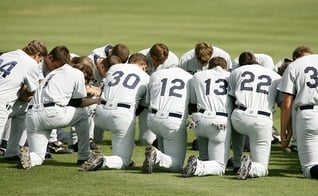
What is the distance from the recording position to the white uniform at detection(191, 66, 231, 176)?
40.2 ft

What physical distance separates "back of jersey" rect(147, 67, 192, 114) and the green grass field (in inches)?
35.3

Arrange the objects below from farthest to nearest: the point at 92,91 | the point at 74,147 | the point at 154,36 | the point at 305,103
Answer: the point at 154,36, the point at 74,147, the point at 92,91, the point at 305,103

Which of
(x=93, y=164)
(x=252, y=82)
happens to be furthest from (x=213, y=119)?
(x=93, y=164)

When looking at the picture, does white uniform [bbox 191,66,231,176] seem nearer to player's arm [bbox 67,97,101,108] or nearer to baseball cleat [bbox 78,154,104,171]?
baseball cleat [bbox 78,154,104,171]

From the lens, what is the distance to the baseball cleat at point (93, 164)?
1218 centimetres

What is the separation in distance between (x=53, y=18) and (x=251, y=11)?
31.6 ft

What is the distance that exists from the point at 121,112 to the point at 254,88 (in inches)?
70.2

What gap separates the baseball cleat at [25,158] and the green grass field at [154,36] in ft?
0.31

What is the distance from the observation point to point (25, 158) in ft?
40.1

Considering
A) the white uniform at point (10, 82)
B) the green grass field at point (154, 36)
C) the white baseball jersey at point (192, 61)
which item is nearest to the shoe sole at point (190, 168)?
the green grass field at point (154, 36)

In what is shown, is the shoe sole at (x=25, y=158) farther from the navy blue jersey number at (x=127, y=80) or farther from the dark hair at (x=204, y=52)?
the dark hair at (x=204, y=52)

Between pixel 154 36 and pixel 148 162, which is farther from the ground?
pixel 154 36

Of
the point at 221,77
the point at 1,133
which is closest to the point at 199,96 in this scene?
the point at 221,77

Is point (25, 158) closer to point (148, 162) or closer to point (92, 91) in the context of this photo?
point (148, 162)
